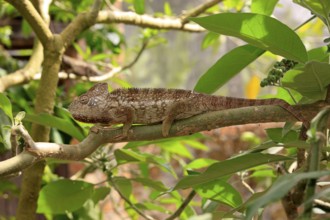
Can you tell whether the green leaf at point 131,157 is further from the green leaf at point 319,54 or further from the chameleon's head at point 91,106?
the green leaf at point 319,54

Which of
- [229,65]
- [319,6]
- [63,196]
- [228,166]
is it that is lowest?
[63,196]

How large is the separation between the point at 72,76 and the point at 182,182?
0.99 metres

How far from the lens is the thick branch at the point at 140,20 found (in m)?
1.35

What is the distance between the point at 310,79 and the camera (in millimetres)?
700

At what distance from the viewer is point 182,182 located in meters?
0.80

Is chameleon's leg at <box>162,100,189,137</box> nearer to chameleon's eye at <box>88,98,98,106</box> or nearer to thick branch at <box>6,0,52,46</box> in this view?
chameleon's eye at <box>88,98,98,106</box>

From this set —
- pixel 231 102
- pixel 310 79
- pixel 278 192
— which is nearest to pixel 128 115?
pixel 231 102

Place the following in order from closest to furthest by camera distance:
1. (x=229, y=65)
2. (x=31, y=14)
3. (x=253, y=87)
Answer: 1. (x=229, y=65)
2. (x=31, y=14)
3. (x=253, y=87)

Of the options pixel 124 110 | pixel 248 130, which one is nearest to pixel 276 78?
pixel 124 110

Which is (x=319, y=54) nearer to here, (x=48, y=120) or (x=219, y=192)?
(x=219, y=192)

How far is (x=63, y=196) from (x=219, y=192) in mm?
356

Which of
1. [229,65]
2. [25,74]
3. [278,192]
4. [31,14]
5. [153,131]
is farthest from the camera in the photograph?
[25,74]

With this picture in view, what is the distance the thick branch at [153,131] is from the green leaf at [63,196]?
32cm

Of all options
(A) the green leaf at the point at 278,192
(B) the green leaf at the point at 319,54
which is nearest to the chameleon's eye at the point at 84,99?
(B) the green leaf at the point at 319,54
